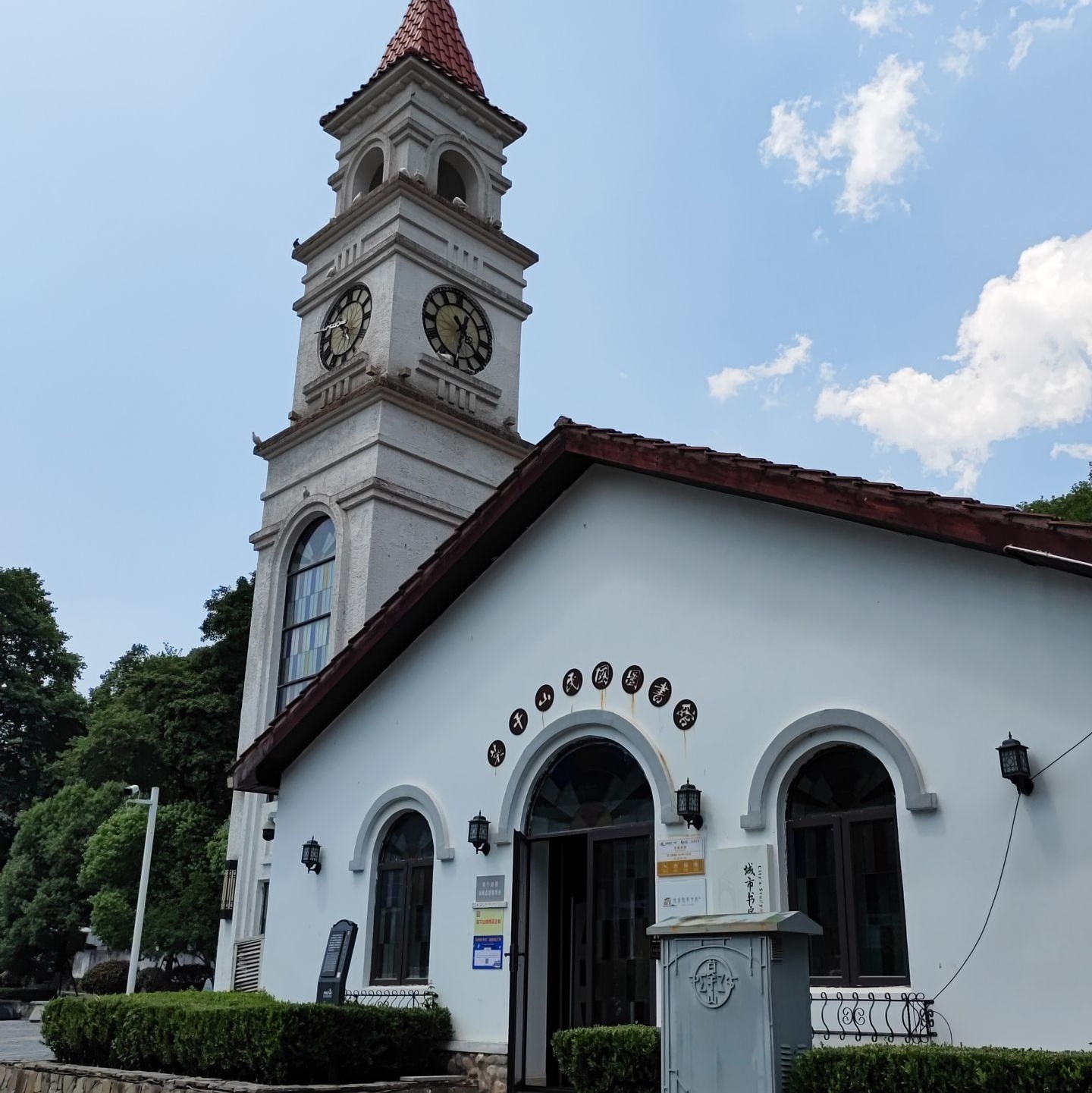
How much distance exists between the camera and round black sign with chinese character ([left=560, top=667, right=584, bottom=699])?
12.8m

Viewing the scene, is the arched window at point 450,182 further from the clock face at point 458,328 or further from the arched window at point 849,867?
the arched window at point 849,867

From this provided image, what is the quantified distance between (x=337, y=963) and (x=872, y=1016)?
21.8 feet

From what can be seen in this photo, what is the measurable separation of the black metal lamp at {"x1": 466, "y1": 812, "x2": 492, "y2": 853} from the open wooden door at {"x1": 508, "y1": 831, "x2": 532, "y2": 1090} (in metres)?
0.36

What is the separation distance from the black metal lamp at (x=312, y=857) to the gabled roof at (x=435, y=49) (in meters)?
20.9

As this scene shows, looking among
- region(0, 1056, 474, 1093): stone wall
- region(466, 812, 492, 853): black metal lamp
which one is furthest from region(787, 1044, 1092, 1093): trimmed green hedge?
region(466, 812, 492, 853): black metal lamp

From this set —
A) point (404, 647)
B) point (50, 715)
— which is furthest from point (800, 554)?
point (50, 715)

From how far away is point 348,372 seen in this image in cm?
2631

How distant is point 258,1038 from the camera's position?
36.8 ft


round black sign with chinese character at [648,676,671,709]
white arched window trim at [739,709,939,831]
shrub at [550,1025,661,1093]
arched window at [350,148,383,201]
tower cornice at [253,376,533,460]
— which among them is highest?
arched window at [350,148,383,201]

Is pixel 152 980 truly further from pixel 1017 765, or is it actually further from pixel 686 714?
pixel 1017 765

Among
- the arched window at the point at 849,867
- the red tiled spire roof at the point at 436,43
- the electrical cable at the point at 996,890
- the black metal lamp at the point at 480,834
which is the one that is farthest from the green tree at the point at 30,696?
the electrical cable at the point at 996,890

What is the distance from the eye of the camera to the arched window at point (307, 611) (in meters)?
25.0

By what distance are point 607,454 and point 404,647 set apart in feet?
13.4

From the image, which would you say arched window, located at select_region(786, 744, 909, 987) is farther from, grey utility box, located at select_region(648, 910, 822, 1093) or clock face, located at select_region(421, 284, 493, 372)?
clock face, located at select_region(421, 284, 493, 372)
